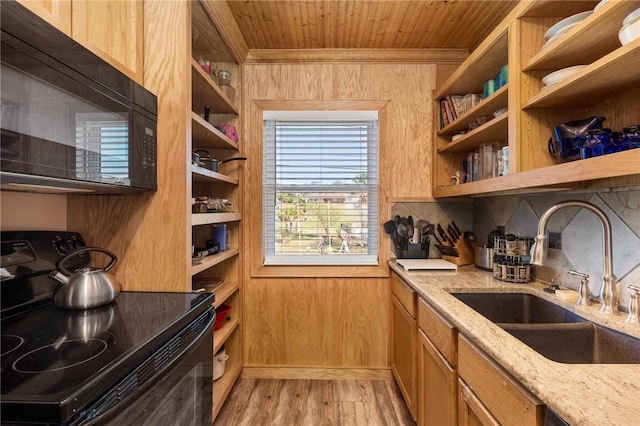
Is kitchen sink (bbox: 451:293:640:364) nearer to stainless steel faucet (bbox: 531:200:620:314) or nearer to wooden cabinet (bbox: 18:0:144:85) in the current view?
stainless steel faucet (bbox: 531:200:620:314)

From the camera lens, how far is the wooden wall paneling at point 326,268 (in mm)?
2357

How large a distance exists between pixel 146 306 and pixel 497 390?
4.00 ft

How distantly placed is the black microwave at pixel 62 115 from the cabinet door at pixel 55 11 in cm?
15

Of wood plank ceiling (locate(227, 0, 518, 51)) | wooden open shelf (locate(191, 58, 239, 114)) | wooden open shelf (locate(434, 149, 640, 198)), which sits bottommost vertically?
wooden open shelf (locate(434, 149, 640, 198))

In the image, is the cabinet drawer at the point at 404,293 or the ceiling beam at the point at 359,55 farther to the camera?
the ceiling beam at the point at 359,55

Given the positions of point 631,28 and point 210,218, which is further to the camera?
point 210,218

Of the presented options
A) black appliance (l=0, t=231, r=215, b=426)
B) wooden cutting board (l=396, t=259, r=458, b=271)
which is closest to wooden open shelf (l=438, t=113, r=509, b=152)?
wooden cutting board (l=396, t=259, r=458, b=271)

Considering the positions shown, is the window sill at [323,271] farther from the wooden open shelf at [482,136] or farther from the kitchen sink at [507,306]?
the wooden open shelf at [482,136]

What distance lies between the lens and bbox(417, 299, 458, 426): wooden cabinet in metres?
1.22

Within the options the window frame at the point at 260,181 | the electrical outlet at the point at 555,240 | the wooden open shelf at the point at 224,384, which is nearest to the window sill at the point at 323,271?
the window frame at the point at 260,181

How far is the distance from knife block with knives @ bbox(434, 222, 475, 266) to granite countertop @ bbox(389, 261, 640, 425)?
929 millimetres

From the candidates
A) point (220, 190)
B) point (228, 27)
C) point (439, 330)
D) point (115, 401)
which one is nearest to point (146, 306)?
point (115, 401)

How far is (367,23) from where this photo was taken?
2027 millimetres

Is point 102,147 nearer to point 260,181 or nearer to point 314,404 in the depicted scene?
point 260,181
